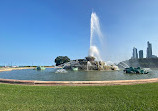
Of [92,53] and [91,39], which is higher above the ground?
[91,39]

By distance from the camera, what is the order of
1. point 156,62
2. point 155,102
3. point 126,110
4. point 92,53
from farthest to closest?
point 156,62
point 92,53
point 155,102
point 126,110

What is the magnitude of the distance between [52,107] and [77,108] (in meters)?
0.87

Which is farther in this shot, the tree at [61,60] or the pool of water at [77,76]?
the tree at [61,60]

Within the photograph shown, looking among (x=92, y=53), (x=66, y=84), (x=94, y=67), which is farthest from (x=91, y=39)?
(x=66, y=84)

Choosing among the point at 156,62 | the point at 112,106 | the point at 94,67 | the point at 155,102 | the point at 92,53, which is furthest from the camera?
the point at 156,62

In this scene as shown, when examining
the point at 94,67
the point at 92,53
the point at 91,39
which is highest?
the point at 91,39

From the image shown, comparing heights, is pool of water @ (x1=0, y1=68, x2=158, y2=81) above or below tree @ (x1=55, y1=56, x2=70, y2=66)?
below

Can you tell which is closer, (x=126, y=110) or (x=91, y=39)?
(x=126, y=110)

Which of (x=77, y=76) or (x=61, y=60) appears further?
(x=61, y=60)

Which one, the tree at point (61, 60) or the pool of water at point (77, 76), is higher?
the tree at point (61, 60)

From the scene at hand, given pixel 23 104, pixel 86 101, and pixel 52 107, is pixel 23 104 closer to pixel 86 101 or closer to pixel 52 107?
pixel 52 107

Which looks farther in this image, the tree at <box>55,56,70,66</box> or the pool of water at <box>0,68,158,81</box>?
the tree at <box>55,56,70,66</box>

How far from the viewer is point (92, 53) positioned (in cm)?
3559

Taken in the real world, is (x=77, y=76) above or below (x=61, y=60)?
below
